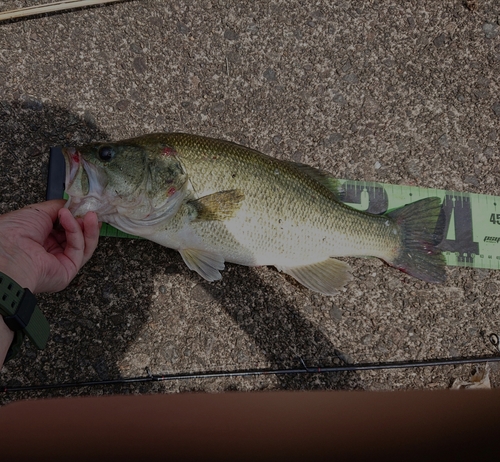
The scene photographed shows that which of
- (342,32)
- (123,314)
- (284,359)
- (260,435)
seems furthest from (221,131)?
(260,435)

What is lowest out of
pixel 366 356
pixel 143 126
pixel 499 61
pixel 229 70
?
pixel 366 356

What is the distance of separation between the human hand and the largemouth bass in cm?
11

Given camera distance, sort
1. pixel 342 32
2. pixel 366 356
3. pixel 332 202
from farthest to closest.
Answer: pixel 342 32, pixel 366 356, pixel 332 202

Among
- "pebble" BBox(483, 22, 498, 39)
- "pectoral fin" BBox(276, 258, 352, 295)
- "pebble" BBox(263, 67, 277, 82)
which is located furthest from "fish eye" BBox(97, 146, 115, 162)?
"pebble" BBox(483, 22, 498, 39)

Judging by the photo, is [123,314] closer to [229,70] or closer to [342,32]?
[229,70]

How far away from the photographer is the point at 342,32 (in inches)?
115

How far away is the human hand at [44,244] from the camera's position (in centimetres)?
192

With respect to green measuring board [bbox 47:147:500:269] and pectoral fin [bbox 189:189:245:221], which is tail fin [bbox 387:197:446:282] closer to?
green measuring board [bbox 47:147:500:269]

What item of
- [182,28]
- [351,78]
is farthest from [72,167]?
[351,78]

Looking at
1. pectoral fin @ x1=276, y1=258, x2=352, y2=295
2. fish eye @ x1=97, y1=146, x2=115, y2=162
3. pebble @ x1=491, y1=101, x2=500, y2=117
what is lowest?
pectoral fin @ x1=276, y1=258, x2=352, y2=295

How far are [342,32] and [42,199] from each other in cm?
222

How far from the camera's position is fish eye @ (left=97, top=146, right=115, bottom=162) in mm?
2123

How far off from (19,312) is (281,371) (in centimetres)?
146

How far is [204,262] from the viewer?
2.34 m
